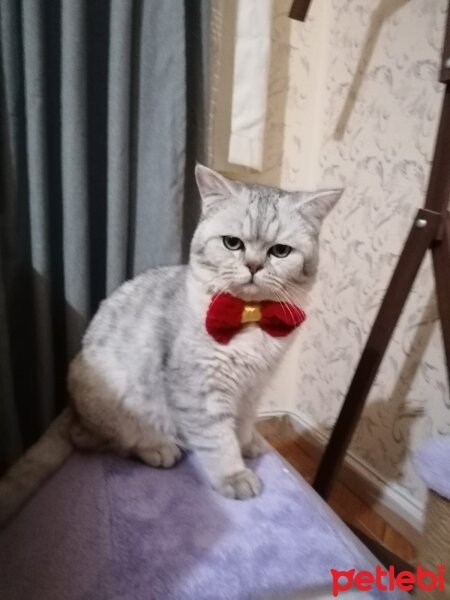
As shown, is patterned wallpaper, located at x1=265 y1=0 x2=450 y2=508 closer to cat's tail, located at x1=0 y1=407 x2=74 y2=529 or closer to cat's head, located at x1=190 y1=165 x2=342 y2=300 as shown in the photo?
cat's head, located at x1=190 y1=165 x2=342 y2=300

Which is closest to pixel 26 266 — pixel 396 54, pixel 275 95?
pixel 275 95

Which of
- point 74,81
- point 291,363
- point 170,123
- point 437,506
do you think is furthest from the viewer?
point 291,363

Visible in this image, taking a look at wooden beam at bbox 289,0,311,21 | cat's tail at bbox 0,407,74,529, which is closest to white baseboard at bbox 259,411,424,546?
cat's tail at bbox 0,407,74,529

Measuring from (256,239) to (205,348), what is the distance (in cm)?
23

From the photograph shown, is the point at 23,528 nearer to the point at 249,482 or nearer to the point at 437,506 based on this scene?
the point at 249,482

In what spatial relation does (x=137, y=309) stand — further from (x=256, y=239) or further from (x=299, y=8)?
(x=299, y=8)

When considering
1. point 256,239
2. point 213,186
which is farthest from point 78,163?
point 256,239

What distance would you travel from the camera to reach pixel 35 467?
89 centimetres

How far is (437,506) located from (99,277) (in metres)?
0.93

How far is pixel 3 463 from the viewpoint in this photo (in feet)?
3.73

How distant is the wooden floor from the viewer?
4.10ft

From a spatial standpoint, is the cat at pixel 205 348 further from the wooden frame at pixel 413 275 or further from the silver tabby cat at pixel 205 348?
the wooden frame at pixel 413 275

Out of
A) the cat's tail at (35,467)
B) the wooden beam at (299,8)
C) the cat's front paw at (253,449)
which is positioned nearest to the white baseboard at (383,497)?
the cat's front paw at (253,449)

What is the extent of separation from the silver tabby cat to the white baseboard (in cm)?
53
